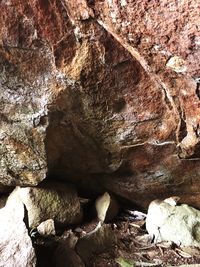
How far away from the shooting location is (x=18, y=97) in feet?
8.04

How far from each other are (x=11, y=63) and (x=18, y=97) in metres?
0.24

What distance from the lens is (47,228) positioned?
9.23 feet

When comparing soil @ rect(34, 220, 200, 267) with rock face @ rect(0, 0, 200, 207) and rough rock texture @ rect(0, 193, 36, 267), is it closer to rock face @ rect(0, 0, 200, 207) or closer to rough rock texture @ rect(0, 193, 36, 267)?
rough rock texture @ rect(0, 193, 36, 267)

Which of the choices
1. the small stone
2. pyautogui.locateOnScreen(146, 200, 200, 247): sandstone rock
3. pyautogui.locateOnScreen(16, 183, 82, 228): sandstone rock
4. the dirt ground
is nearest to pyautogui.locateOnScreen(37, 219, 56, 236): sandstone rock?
pyautogui.locateOnScreen(16, 183, 82, 228): sandstone rock

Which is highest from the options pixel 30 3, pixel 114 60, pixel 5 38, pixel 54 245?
pixel 30 3

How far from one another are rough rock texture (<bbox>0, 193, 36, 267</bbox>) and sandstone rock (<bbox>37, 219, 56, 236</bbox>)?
27cm

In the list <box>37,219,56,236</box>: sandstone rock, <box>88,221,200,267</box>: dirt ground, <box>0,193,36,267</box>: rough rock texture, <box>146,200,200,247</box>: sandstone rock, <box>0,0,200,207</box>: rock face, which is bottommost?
<box>88,221,200,267</box>: dirt ground

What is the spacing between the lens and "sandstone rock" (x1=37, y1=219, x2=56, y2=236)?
2.79 m

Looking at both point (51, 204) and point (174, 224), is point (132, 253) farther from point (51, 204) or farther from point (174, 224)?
point (51, 204)

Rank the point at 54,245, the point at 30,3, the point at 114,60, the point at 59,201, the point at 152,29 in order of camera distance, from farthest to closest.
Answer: the point at 59,201 → the point at 54,245 → the point at 114,60 → the point at 30,3 → the point at 152,29

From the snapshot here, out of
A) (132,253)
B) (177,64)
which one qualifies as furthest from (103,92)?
(132,253)

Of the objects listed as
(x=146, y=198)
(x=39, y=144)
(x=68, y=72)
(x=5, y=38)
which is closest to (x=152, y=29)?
(x=68, y=72)

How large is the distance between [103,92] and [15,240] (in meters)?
1.15

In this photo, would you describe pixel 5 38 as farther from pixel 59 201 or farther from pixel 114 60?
pixel 59 201
